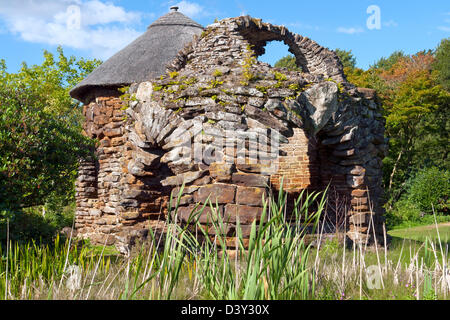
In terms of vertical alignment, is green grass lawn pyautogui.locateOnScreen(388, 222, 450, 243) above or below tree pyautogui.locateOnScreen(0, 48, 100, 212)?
below

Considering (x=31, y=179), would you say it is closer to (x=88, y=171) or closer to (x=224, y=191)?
(x=224, y=191)

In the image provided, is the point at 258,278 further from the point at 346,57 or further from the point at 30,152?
the point at 346,57

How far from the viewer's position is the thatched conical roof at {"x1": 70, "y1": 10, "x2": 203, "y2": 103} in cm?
1057

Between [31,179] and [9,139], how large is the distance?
0.58m

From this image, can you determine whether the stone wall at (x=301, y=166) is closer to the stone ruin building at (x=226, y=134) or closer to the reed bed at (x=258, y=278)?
the stone ruin building at (x=226, y=134)

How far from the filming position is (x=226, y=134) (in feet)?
17.0

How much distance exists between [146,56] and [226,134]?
7.00 meters

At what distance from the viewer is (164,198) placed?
291 inches

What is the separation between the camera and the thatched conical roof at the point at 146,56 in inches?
416

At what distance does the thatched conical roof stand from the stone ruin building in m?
0.06

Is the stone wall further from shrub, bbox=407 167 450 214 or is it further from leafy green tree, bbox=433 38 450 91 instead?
leafy green tree, bbox=433 38 450 91

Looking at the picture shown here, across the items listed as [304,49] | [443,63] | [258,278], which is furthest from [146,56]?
[443,63]

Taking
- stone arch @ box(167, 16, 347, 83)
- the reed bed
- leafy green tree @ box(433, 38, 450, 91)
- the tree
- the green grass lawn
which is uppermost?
leafy green tree @ box(433, 38, 450, 91)

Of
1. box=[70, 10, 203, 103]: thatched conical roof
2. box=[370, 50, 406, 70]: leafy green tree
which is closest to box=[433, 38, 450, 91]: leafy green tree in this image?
box=[370, 50, 406, 70]: leafy green tree
